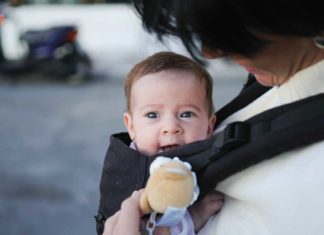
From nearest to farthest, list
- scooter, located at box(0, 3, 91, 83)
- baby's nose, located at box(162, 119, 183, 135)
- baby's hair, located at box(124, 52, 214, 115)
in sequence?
baby's nose, located at box(162, 119, 183, 135), baby's hair, located at box(124, 52, 214, 115), scooter, located at box(0, 3, 91, 83)

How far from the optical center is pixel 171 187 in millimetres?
966

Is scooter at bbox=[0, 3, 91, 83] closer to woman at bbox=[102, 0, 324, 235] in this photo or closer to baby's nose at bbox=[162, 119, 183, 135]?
baby's nose at bbox=[162, 119, 183, 135]

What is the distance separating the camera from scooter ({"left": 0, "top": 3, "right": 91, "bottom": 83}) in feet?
25.3

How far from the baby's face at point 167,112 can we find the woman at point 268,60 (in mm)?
279

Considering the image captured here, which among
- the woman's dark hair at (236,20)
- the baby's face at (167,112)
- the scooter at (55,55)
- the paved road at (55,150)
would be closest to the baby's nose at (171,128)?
the baby's face at (167,112)

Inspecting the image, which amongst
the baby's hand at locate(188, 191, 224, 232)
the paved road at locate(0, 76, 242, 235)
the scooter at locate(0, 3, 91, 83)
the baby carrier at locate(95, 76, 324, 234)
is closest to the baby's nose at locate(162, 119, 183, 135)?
the baby carrier at locate(95, 76, 324, 234)

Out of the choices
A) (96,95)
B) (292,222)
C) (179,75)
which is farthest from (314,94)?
(96,95)

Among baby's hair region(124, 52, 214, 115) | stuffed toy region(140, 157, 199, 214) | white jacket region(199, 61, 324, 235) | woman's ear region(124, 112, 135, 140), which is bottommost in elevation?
woman's ear region(124, 112, 135, 140)

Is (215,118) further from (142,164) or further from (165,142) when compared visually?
(142,164)

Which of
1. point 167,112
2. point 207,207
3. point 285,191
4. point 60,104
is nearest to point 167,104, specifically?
point 167,112

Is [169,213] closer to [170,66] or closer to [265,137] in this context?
[265,137]

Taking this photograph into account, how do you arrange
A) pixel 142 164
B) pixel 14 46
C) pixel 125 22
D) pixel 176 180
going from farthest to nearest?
pixel 125 22, pixel 14 46, pixel 142 164, pixel 176 180

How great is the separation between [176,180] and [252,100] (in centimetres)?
34

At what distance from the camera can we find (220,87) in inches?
291
